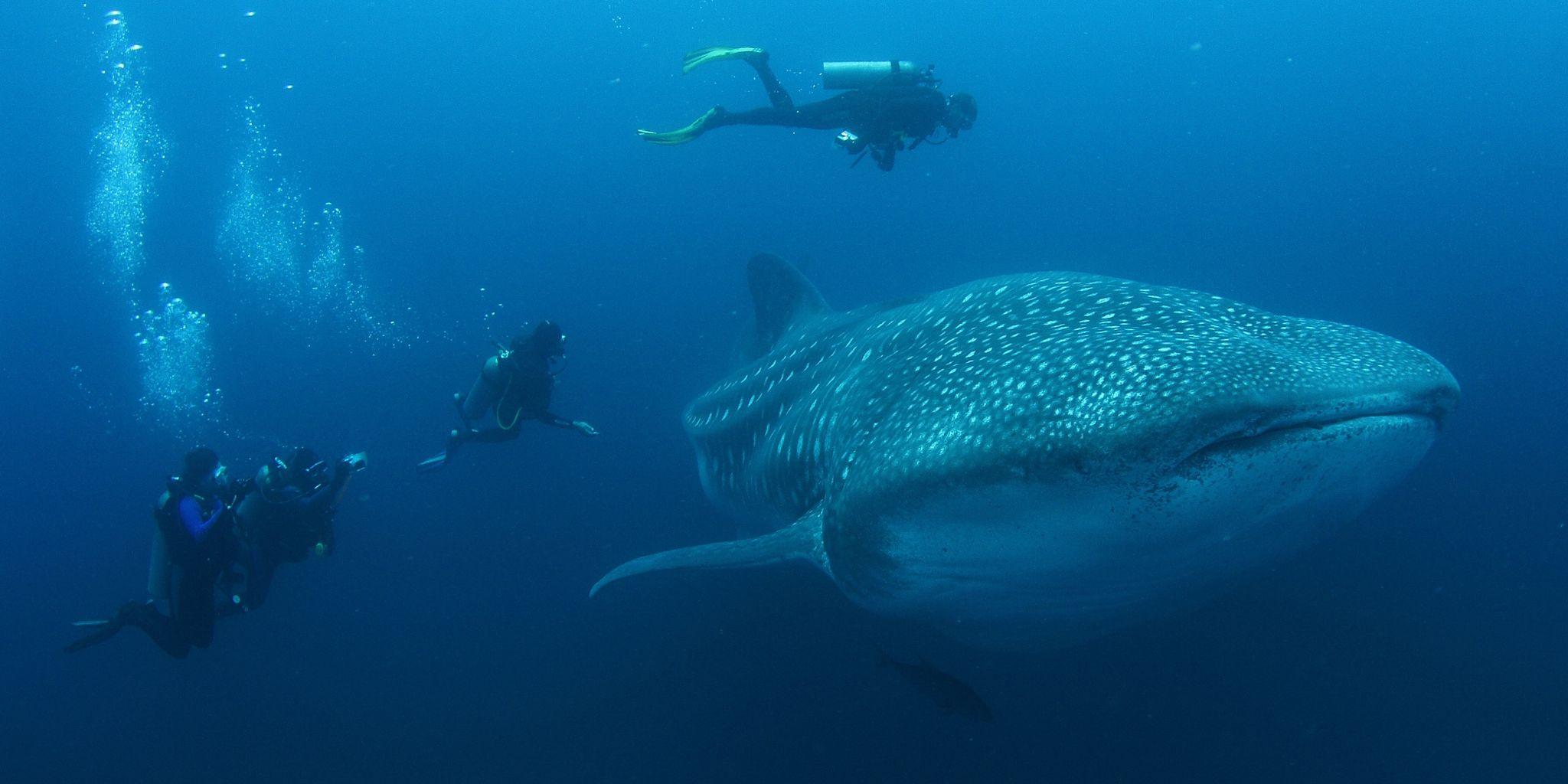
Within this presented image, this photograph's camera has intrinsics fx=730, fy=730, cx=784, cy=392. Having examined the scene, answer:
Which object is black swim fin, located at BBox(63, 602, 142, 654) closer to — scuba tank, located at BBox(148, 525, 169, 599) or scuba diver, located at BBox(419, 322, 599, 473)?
scuba tank, located at BBox(148, 525, 169, 599)

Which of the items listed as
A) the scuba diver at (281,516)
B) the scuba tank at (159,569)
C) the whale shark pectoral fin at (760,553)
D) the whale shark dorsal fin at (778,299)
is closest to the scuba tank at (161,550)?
the scuba tank at (159,569)

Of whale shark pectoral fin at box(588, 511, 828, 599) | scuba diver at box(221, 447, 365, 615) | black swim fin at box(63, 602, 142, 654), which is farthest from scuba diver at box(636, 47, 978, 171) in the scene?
black swim fin at box(63, 602, 142, 654)

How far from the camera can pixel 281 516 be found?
8.21 meters

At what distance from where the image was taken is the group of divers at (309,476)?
7.75 meters

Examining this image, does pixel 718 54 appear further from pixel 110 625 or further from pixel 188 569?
pixel 110 625

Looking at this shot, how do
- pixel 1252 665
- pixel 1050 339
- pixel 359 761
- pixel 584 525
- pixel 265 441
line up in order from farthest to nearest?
pixel 265 441
pixel 584 525
pixel 359 761
pixel 1252 665
pixel 1050 339

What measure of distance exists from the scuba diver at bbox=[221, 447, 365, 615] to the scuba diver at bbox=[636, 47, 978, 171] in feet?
17.7

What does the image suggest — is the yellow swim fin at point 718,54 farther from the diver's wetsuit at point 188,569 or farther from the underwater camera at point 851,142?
the diver's wetsuit at point 188,569

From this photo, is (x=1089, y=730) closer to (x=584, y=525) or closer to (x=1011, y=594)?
(x=1011, y=594)

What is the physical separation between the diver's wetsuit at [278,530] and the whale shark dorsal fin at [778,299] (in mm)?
5152

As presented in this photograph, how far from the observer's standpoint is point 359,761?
977cm

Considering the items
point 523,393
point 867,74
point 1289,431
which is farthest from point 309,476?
point 1289,431

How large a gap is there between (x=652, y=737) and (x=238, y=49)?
301 ft

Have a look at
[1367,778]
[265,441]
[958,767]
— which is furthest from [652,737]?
[265,441]
